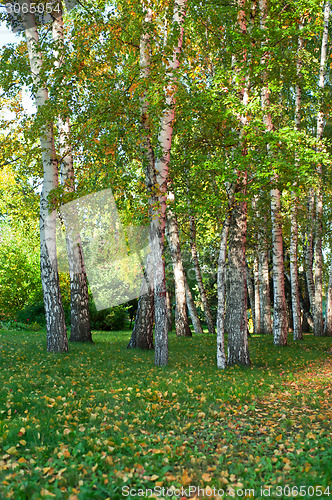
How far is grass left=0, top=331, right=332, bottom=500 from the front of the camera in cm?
371

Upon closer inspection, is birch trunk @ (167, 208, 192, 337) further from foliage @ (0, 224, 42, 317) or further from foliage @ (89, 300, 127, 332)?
foliage @ (0, 224, 42, 317)

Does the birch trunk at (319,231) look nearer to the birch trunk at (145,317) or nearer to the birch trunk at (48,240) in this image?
the birch trunk at (145,317)

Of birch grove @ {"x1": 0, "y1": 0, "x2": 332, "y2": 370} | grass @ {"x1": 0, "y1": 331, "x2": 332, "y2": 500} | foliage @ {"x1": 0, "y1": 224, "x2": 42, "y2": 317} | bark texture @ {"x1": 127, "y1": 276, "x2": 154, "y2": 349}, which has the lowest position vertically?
grass @ {"x1": 0, "y1": 331, "x2": 332, "y2": 500}

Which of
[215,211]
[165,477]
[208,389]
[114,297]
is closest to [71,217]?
[215,211]

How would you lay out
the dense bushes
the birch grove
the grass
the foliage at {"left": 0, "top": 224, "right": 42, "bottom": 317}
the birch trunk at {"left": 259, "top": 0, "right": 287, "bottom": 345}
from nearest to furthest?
the grass, the birch grove, the birch trunk at {"left": 259, "top": 0, "right": 287, "bottom": 345}, the dense bushes, the foliage at {"left": 0, "top": 224, "right": 42, "bottom": 317}

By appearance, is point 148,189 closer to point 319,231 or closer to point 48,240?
point 48,240

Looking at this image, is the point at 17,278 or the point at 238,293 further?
the point at 17,278

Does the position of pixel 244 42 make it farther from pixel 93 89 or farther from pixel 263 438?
pixel 263 438

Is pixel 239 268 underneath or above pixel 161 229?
underneath

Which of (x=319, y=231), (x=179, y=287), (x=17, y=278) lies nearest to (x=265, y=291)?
(x=319, y=231)

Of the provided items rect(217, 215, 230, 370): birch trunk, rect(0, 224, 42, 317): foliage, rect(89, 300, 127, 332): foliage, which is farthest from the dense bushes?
rect(217, 215, 230, 370): birch trunk

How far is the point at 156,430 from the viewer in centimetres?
523

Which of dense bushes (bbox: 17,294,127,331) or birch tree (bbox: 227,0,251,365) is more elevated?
birch tree (bbox: 227,0,251,365)

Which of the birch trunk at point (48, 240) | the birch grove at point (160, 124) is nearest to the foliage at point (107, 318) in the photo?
the birch grove at point (160, 124)
